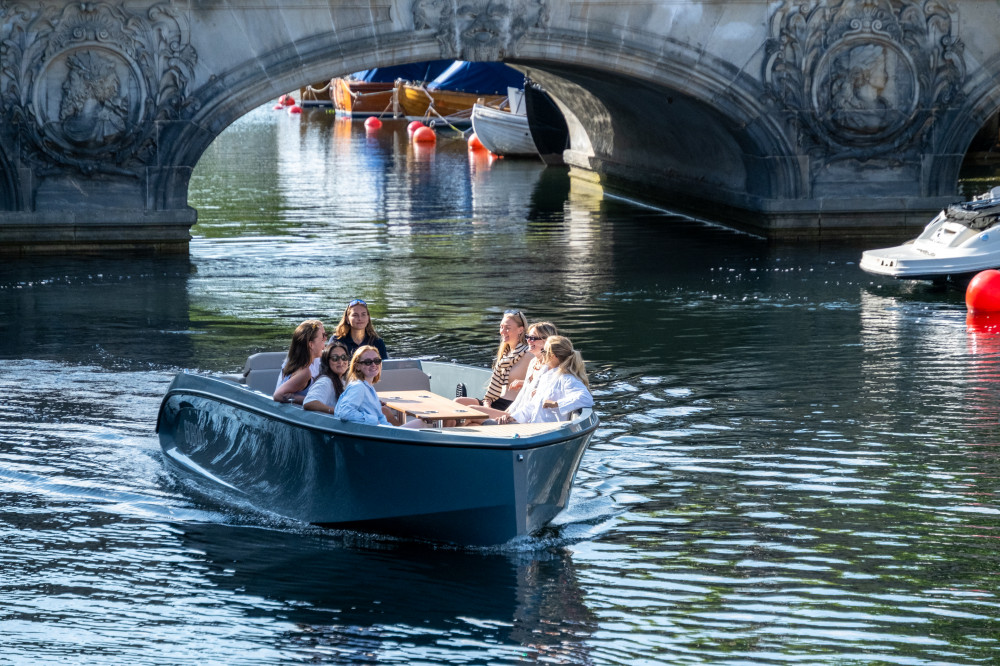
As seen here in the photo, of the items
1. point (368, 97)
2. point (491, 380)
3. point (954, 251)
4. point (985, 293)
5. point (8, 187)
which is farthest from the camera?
point (368, 97)

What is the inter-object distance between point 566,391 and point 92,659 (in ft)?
10.4

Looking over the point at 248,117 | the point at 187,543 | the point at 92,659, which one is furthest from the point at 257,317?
the point at 248,117

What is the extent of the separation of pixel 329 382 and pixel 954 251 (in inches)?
426

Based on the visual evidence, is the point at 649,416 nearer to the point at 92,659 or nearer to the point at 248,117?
the point at 92,659

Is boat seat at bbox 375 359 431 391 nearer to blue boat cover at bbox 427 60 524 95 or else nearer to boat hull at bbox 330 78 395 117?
blue boat cover at bbox 427 60 524 95

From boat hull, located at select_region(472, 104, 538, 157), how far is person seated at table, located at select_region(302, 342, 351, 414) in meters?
30.4

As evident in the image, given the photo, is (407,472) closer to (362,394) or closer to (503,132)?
(362,394)

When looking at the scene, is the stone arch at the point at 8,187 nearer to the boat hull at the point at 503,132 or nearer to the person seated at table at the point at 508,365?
the person seated at table at the point at 508,365

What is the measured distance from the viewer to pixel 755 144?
21281mm

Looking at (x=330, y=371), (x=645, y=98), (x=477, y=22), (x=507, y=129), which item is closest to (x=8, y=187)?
(x=477, y=22)

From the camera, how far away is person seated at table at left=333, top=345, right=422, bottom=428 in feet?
26.1

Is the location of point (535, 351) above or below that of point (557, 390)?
above

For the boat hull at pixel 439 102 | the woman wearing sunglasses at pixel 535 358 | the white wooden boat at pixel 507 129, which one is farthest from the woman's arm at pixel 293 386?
the boat hull at pixel 439 102

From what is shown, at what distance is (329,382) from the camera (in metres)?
8.43
